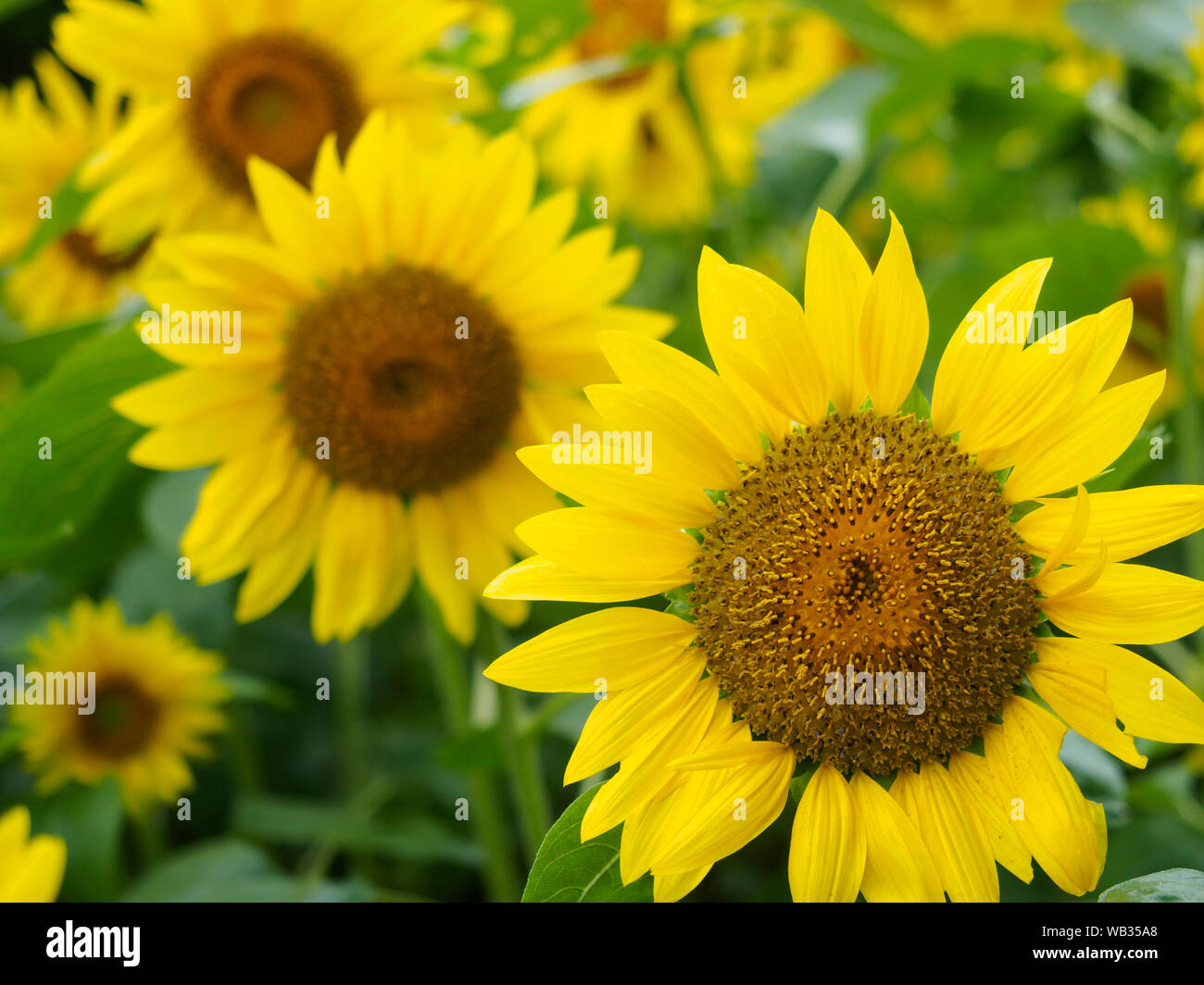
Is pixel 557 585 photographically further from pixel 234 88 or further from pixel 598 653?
pixel 234 88

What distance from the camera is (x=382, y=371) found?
1014 mm

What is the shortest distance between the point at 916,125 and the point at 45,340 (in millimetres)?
1090

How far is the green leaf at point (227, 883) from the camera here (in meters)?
1.06

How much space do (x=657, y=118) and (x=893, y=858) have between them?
47.0 inches

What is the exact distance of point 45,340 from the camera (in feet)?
3.68

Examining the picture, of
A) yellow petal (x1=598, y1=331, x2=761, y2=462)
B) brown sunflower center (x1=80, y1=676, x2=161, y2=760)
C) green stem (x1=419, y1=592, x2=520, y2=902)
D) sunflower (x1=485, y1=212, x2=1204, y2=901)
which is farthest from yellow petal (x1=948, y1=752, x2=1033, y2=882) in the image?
brown sunflower center (x1=80, y1=676, x2=161, y2=760)

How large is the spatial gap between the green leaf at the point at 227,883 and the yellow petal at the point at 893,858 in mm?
528

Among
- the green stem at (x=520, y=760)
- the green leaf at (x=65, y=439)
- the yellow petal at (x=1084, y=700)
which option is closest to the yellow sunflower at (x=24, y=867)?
the green leaf at (x=65, y=439)

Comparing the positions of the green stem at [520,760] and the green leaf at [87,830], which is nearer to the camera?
the green stem at [520,760]

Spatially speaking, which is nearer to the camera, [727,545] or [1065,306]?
[727,545]

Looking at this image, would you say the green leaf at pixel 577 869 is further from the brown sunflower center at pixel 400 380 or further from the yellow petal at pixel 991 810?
the brown sunflower center at pixel 400 380

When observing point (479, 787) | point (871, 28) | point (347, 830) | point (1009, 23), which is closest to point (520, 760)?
point (479, 787)
